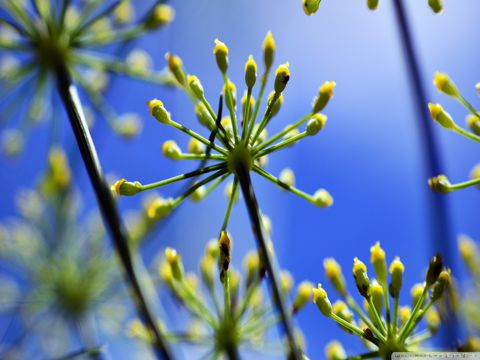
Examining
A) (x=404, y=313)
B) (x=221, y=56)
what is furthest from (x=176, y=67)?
(x=404, y=313)

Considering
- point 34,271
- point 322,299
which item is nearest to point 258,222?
point 322,299

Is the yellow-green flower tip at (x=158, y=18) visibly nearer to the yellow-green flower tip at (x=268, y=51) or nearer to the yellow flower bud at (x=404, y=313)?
the yellow-green flower tip at (x=268, y=51)

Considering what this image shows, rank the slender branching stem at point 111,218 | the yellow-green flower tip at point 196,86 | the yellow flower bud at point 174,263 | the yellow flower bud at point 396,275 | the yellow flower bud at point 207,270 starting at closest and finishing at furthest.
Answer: the slender branching stem at point 111,218
the yellow flower bud at point 396,275
the yellow-green flower tip at point 196,86
the yellow flower bud at point 174,263
the yellow flower bud at point 207,270

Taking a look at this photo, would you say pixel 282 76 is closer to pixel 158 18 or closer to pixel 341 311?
pixel 341 311

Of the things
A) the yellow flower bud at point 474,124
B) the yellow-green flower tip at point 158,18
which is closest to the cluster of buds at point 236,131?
the yellow flower bud at point 474,124

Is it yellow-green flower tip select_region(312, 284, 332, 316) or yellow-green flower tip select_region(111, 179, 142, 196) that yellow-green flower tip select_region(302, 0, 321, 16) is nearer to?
yellow-green flower tip select_region(111, 179, 142, 196)

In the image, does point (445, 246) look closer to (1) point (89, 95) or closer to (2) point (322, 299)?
(2) point (322, 299)
